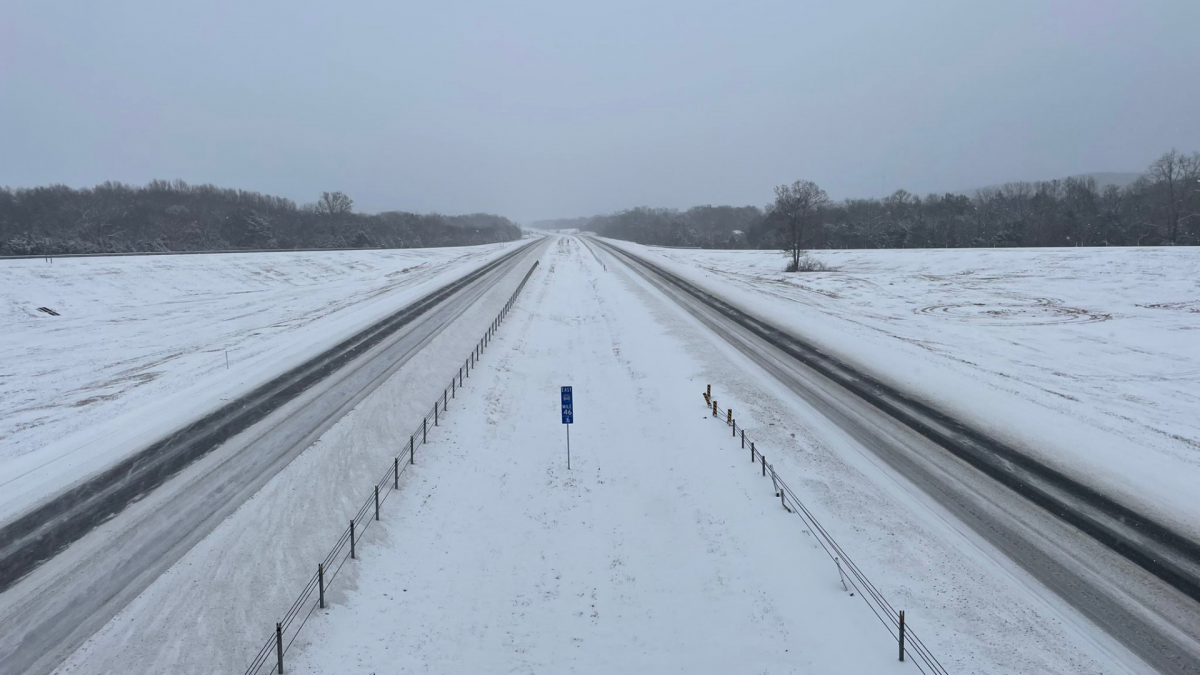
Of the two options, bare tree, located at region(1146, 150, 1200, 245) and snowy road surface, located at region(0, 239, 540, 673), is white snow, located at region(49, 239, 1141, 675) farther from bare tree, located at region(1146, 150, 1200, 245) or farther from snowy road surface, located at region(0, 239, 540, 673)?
bare tree, located at region(1146, 150, 1200, 245)

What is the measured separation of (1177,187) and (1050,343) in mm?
73765

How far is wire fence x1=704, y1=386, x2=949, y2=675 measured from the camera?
8.65 metres

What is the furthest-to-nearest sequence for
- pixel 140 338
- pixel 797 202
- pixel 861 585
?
pixel 797 202 < pixel 140 338 < pixel 861 585

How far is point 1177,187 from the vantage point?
7475cm

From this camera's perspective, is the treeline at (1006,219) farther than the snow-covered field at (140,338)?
Yes

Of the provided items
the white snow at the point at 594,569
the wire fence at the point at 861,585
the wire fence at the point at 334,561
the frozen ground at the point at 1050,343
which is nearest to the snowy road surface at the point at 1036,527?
the white snow at the point at 594,569

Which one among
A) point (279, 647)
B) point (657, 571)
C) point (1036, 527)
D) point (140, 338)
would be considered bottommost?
point (657, 571)

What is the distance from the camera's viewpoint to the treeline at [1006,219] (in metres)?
66.8

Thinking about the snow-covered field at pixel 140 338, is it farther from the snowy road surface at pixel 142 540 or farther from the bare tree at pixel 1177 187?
the bare tree at pixel 1177 187

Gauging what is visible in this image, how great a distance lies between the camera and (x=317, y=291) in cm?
5178

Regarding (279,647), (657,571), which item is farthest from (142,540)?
(657,571)

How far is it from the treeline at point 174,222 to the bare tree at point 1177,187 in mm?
114319

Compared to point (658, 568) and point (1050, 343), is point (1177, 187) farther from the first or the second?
point (658, 568)

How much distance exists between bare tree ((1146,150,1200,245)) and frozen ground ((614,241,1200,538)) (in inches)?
670
